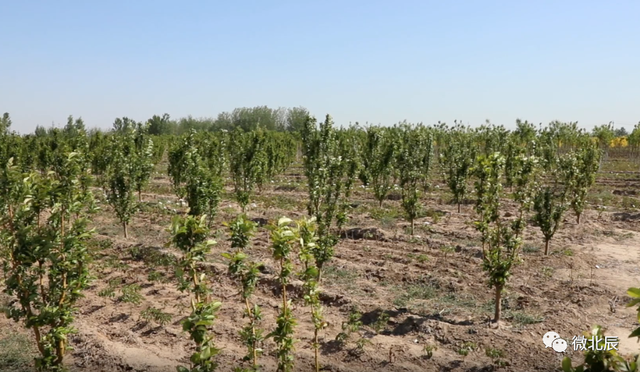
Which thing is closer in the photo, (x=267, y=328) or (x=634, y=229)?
(x=267, y=328)

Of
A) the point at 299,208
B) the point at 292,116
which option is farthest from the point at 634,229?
the point at 292,116

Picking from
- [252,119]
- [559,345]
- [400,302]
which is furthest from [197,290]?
[252,119]

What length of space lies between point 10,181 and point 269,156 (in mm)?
19484

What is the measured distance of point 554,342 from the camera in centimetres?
773

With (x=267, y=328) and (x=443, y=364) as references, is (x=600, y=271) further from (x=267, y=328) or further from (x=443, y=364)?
(x=267, y=328)

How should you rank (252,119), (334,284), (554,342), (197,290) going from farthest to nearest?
(252,119), (334,284), (554,342), (197,290)

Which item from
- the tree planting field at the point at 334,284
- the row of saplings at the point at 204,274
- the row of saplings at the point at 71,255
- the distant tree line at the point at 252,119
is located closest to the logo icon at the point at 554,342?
the tree planting field at the point at 334,284

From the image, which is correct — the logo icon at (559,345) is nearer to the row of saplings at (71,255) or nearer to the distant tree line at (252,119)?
the row of saplings at (71,255)

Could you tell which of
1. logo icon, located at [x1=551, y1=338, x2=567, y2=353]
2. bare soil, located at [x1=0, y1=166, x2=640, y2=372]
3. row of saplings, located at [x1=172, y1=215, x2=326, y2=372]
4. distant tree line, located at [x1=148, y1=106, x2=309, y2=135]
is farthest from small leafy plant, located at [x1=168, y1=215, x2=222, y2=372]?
distant tree line, located at [x1=148, y1=106, x2=309, y2=135]

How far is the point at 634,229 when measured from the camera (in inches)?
601

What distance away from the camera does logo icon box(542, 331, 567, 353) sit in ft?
24.8

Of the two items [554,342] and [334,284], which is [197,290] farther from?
[554,342]

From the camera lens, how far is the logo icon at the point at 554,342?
7566 mm

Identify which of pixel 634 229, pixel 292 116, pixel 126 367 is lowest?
pixel 126 367
